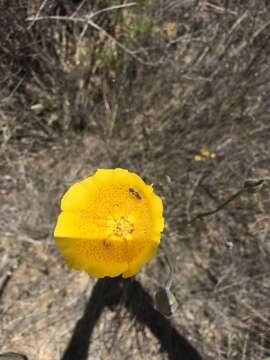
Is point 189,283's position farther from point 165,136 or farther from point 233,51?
point 233,51

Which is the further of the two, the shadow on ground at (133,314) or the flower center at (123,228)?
the shadow on ground at (133,314)

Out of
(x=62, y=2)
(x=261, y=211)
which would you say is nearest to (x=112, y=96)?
(x=62, y=2)

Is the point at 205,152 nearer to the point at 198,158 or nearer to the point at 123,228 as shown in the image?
the point at 198,158

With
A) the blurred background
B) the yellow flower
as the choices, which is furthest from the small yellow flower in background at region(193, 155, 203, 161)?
the yellow flower

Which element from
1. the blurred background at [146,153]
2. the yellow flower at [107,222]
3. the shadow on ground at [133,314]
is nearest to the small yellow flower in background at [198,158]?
the blurred background at [146,153]

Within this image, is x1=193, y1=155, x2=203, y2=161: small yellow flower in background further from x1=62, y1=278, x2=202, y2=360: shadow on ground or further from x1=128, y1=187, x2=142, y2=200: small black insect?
x1=128, y1=187, x2=142, y2=200: small black insect

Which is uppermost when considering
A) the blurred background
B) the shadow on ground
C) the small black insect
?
the small black insect

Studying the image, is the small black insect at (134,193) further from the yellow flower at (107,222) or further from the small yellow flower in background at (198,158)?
the small yellow flower in background at (198,158)
